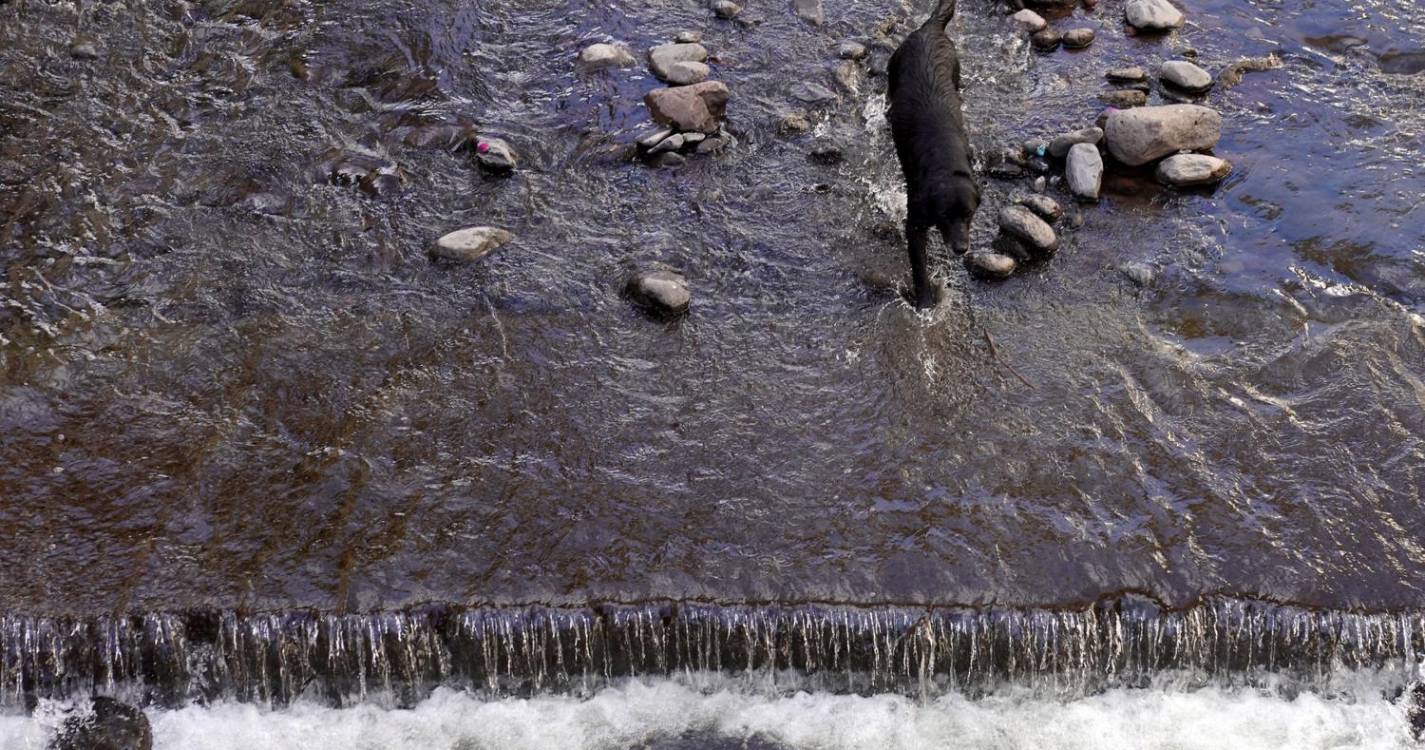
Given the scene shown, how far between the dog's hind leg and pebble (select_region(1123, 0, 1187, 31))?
3844 millimetres

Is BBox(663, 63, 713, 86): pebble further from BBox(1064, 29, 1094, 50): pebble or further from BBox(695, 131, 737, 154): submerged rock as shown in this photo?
BBox(1064, 29, 1094, 50): pebble

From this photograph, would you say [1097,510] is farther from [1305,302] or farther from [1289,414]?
[1305,302]

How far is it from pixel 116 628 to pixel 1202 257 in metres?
6.53

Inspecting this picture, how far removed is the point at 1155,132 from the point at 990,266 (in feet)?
5.86

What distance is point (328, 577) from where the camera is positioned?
593cm

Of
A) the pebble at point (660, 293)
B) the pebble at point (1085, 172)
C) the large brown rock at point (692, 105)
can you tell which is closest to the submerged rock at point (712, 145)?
the large brown rock at point (692, 105)

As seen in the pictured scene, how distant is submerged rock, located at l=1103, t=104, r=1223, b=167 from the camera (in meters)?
8.62

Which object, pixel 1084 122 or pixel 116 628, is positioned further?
pixel 1084 122

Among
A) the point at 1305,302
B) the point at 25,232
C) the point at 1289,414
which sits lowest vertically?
the point at 1289,414

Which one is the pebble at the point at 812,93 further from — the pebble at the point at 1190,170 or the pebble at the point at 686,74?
the pebble at the point at 1190,170

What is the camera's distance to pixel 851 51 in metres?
9.81

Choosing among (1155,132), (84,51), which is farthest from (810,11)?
(84,51)

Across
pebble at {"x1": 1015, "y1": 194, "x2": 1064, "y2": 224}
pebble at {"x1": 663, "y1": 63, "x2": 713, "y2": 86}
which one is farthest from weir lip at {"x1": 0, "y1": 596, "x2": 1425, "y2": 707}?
pebble at {"x1": 663, "y1": 63, "x2": 713, "y2": 86}

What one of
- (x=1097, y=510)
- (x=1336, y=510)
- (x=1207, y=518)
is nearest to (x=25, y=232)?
(x=1097, y=510)
